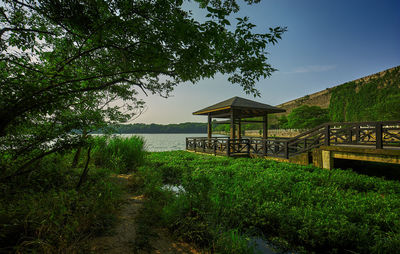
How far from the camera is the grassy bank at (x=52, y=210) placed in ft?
6.35

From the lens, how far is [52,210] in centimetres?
234

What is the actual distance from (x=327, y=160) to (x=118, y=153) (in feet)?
31.1

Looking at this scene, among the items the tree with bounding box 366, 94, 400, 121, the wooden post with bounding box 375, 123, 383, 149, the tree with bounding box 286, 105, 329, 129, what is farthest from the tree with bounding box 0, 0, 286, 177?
the tree with bounding box 286, 105, 329, 129

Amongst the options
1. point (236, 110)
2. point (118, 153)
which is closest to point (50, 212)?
point (118, 153)

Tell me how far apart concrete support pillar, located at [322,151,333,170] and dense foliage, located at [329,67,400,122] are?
1839 cm

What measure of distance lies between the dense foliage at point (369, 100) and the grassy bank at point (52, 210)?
2723 cm

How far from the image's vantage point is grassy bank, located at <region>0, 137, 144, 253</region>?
194cm

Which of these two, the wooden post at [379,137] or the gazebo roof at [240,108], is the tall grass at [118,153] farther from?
the wooden post at [379,137]

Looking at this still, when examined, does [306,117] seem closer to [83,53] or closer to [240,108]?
[240,108]

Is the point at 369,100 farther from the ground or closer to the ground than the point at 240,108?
farther from the ground

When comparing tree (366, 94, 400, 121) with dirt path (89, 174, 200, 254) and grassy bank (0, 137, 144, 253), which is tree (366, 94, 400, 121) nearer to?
dirt path (89, 174, 200, 254)

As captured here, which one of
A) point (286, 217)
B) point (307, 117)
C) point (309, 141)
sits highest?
point (307, 117)

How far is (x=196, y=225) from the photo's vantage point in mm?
2818

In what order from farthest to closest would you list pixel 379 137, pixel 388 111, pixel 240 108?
pixel 388 111 → pixel 240 108 → pixel 379 137
